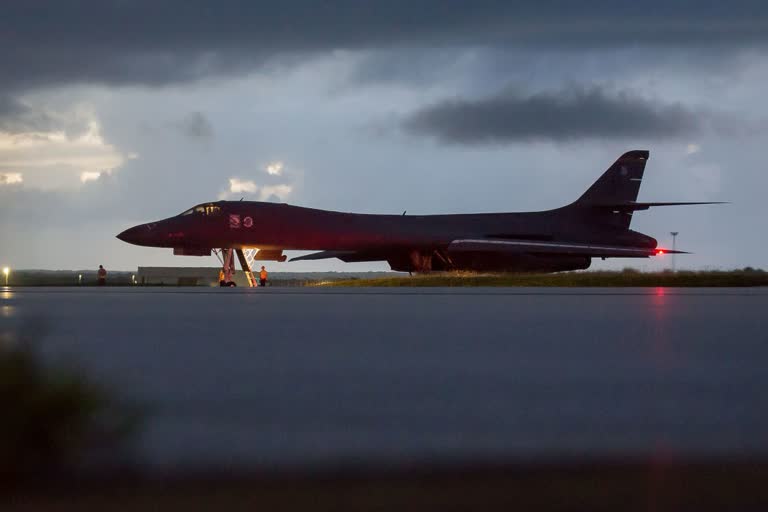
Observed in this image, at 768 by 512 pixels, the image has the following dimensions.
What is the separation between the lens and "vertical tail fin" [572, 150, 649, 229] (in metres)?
40.2

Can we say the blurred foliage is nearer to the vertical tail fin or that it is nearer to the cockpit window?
the cockpit window

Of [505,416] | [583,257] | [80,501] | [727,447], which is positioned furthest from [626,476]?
[583,257]

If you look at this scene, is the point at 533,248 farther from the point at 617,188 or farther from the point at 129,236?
the point at 129,236

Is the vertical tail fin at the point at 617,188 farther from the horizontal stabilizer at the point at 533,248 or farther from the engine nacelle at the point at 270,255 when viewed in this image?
the engine nacelle at the point at 270,255

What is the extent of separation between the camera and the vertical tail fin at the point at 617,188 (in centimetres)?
4025

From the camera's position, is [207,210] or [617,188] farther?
[617,188]

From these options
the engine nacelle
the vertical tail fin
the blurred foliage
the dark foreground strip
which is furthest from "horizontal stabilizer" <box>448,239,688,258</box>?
the dark foreground strip

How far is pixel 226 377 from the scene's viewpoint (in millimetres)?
5805

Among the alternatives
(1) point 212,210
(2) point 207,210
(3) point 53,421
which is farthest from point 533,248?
(3) point 53,421

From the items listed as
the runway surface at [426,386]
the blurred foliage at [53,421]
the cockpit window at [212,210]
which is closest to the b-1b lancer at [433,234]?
the cockpit window at [212,210]

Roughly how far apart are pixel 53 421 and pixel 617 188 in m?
37.9

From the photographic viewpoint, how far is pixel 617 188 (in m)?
40.4

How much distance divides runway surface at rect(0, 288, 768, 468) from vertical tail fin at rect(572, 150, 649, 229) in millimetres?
29741

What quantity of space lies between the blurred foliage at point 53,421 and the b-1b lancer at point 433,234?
2715 centimetres
